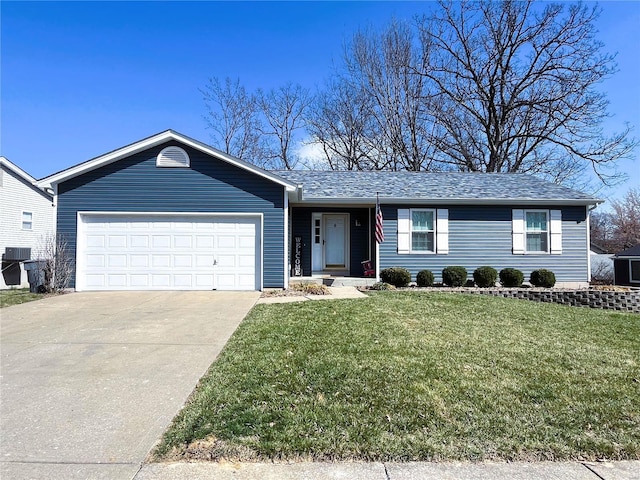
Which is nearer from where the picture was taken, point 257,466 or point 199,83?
point 257,466

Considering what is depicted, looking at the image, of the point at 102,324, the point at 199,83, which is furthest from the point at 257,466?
the point at 199,83

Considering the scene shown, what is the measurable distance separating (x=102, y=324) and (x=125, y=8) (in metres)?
8.29

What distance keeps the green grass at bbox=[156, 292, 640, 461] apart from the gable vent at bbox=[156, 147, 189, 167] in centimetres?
641

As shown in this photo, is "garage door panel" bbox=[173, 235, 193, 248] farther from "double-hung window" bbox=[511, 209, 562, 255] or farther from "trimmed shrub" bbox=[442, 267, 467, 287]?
"double-hung window" bbox=[511, 209, 562, 255]

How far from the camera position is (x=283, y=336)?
546cm

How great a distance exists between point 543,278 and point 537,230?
6.55ft

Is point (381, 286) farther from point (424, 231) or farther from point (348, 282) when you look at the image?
point (424, 231)

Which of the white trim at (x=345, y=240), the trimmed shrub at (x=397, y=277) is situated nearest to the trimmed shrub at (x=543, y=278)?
the trimmed shrub at (x=397, y=277)

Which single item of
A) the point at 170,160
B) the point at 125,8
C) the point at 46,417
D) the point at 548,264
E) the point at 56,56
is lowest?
the point at 46,417

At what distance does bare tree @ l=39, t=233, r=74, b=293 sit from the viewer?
33.0 ft

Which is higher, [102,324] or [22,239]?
[22,239]

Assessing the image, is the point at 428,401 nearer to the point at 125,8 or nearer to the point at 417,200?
the point at 417,200

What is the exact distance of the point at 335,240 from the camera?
13.7m

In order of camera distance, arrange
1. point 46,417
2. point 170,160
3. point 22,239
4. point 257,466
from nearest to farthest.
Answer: point 257,466, point 46,417, point 170,160, point 22,239
